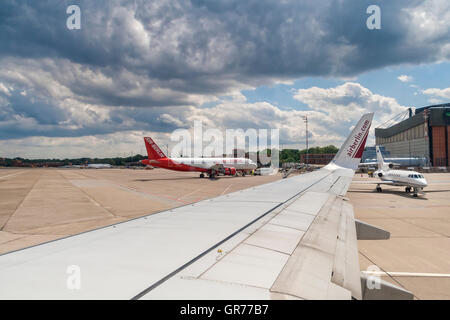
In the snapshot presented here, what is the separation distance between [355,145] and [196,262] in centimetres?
1027

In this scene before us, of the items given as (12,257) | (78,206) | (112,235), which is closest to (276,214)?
(112,235)

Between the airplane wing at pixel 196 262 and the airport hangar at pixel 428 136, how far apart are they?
109 m

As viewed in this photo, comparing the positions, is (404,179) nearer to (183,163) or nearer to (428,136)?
(183,163)

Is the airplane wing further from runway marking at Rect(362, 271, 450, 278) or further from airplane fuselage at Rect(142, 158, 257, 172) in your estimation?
airplane fuselage at Rect(142, 158, 257, 172)

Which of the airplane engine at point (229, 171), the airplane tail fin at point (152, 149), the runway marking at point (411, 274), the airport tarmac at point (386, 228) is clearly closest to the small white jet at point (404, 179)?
the airport tarmac at point (386, 228)

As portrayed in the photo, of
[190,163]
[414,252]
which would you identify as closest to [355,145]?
[414,252]

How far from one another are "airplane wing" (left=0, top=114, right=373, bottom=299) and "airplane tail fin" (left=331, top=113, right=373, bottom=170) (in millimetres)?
7199

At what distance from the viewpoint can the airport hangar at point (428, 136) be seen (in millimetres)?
92750

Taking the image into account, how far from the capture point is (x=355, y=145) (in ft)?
35.9

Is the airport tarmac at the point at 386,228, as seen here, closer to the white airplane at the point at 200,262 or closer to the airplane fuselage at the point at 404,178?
the airplane fuselage at the point at 404,178

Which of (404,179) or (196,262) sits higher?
(196,262)

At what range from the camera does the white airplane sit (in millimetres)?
1799
